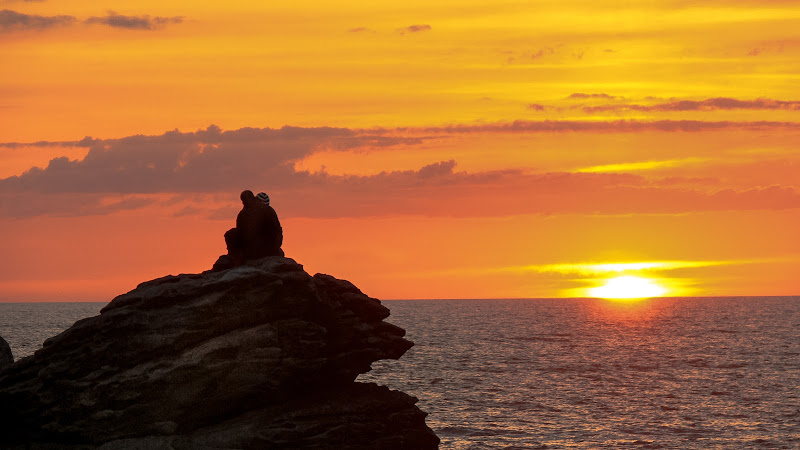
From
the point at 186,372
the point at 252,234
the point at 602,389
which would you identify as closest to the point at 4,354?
the point at 186,372

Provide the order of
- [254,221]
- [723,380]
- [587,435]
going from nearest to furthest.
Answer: [254,221] < [587,435] < [723,380]

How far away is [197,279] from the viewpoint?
36.7 metres

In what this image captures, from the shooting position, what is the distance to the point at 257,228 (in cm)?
3772

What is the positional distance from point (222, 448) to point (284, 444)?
2.11 meters

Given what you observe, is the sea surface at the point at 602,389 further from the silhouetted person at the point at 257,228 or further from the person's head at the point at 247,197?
the person's head at the point at 247,197

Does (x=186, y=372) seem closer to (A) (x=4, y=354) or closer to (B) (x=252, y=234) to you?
(B) (x=252, y=234)

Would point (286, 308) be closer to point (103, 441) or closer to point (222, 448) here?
point (222, 448)

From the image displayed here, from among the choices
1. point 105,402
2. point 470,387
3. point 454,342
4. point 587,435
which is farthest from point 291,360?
point 454,342

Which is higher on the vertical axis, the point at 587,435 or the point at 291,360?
the point at 291,360

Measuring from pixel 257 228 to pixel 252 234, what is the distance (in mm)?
298

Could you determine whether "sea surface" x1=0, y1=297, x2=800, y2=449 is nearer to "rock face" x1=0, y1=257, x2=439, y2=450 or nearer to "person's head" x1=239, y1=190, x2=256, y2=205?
"rock face" x1=0, y1=257, x2=439, y2=450

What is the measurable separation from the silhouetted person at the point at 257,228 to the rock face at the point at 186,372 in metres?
1.44

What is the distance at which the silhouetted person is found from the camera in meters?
37.8

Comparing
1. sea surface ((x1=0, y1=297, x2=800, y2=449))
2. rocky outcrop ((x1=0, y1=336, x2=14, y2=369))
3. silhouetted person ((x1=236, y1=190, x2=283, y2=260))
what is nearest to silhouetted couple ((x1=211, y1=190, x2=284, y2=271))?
silhouetted person ((x1=236, y1=190, x2=283, y2=260))
